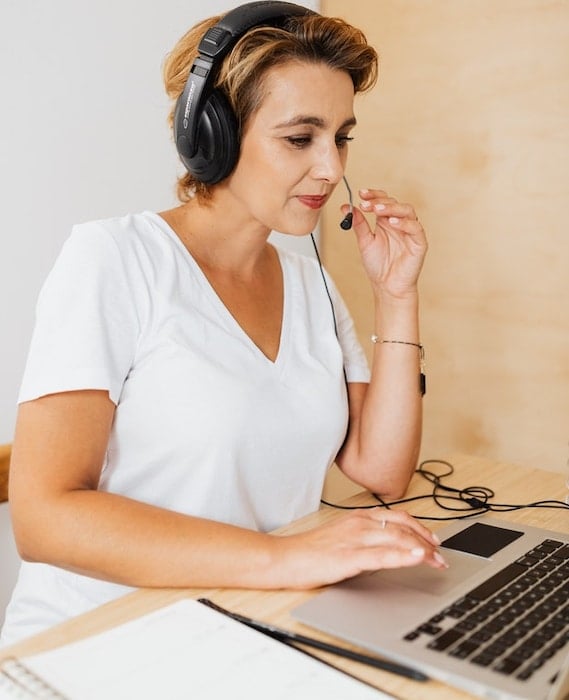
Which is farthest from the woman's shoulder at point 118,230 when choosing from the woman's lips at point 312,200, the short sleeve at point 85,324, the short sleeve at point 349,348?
the short sleeve at point 349,348

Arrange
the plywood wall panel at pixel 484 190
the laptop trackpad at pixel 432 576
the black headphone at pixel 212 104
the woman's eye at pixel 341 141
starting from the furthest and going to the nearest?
the plywood wall panel at pixel 484 190
the woman's eye at pixel 341 141
the black headphone at pixel 212 104
the laptop trackpad at pixel 432 576

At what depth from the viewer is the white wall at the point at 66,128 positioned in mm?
1347

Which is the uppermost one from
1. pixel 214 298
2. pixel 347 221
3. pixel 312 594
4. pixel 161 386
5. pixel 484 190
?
pixel 484 190

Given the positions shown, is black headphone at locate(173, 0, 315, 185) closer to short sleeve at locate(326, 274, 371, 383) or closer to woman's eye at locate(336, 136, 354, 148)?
woman's eye at locate(336, 136, 354, 148)

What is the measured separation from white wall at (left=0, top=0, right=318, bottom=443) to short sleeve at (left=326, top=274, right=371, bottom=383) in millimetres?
442

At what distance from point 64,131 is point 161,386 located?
0.59m

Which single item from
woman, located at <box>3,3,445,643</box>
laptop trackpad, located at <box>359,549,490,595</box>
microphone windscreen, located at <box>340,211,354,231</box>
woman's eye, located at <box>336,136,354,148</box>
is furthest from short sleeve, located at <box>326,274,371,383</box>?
laptop trackpad, located at <box>359,549,490,595</box>

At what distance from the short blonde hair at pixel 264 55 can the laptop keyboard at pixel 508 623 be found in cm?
68

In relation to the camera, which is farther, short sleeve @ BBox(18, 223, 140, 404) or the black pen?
short sleeve @ BBox(18, 223, 140, 404)

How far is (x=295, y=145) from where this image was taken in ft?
3.76

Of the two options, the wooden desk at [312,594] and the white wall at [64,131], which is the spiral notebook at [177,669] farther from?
the white wall at [64,131]

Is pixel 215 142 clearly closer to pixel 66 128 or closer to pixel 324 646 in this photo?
pixel 66 128

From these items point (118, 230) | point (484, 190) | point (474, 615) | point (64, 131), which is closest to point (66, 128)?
point (64, 131)

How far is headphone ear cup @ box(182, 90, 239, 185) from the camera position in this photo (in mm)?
1097
